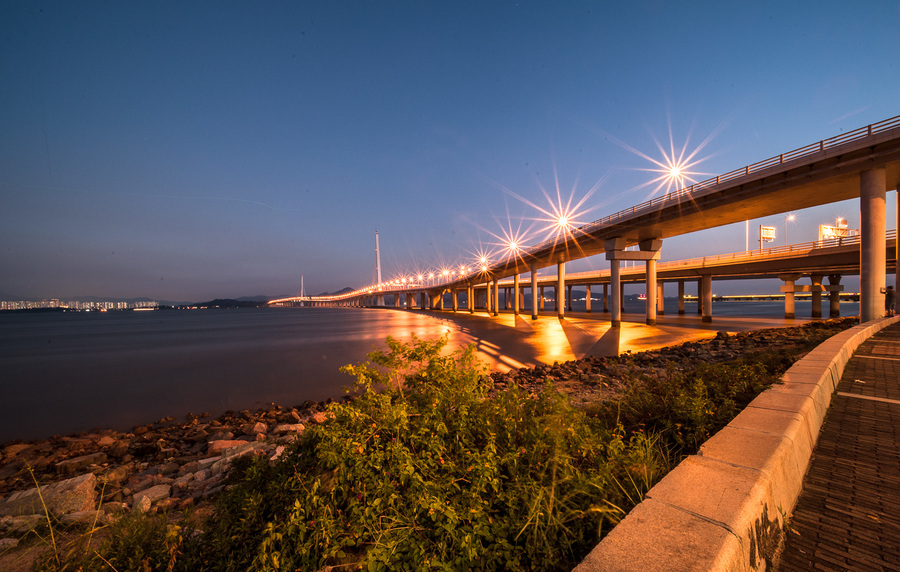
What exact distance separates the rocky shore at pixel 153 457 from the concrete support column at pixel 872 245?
11748 mm

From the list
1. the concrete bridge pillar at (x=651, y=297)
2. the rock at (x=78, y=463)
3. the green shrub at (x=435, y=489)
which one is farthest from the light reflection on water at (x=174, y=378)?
the concrete bridge pillar at (x=651, y=297)

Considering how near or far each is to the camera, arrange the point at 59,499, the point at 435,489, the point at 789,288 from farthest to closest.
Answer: the point at 789,288, the point at 59,499, the point at 435,489

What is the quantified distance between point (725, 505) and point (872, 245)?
29.1 meters

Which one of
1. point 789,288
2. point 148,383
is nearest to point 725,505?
point 148,383

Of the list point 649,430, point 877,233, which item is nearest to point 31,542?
point 649,430

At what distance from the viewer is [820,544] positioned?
8.50ft

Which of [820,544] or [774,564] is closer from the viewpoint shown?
[774,564]

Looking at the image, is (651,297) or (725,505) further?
(651,297)

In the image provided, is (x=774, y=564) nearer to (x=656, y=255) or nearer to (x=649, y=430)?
(x=649, y=430)

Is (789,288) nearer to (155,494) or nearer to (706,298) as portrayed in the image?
(706,298)

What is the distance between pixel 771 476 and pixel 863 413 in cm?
436

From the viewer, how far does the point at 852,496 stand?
3.16 m

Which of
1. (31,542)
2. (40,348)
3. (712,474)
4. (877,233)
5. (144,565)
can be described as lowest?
(40,348)

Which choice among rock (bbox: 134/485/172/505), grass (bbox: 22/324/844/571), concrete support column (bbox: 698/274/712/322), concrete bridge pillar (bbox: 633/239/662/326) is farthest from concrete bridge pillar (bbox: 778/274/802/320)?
rock (bbox: 134/485/172/505)
